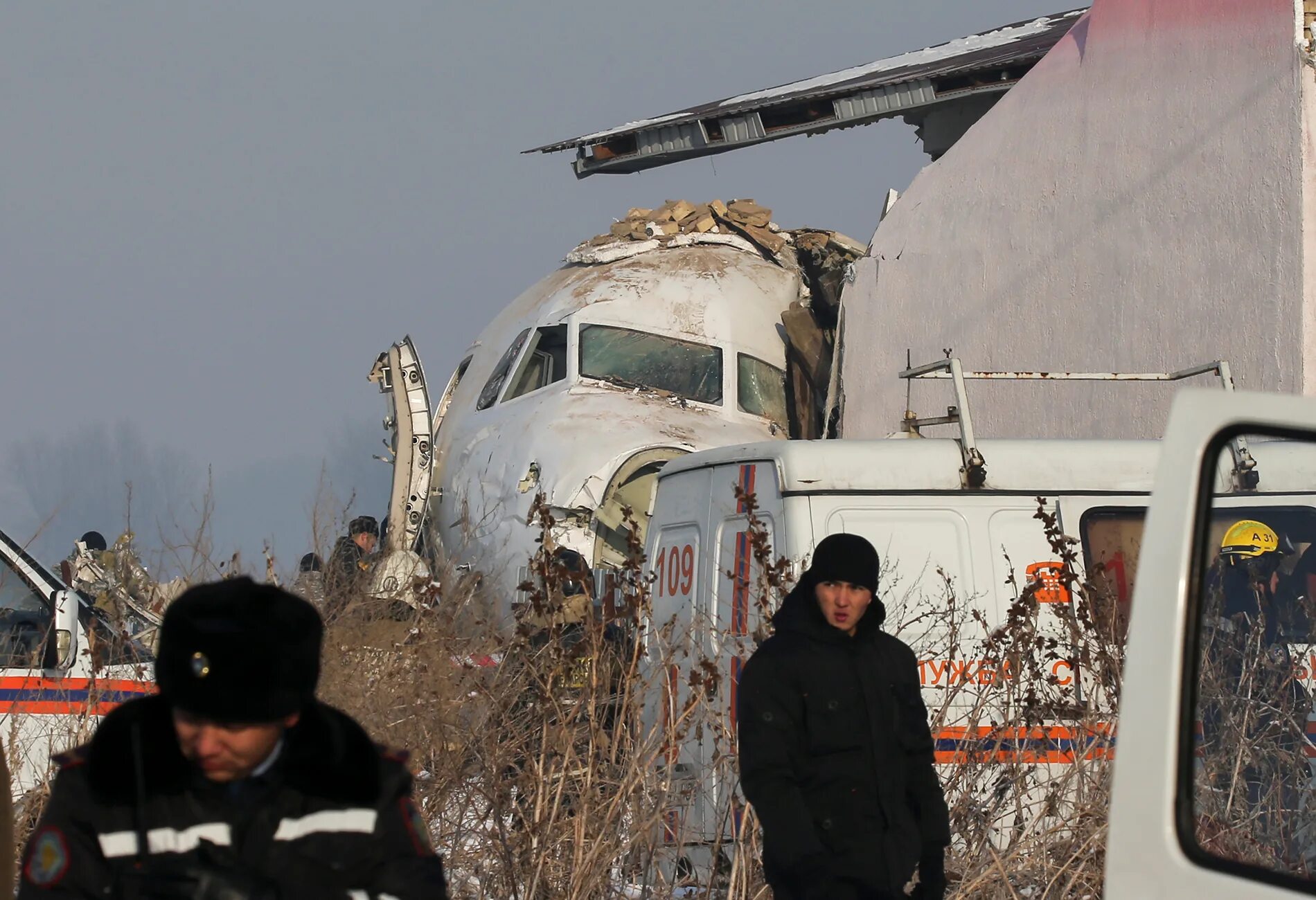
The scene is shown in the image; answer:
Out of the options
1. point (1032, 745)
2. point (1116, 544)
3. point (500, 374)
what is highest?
point (500, 374)

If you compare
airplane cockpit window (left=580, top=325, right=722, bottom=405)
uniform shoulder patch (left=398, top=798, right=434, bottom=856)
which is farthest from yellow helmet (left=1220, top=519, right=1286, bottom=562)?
airplane cockpit window (left=580, top=325, right=722, bottom=405)

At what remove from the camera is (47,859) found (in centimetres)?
214

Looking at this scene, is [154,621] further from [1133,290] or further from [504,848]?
[1133,290]

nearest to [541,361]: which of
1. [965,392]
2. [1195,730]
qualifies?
[965,392]

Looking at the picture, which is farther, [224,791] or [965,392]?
[965,392]

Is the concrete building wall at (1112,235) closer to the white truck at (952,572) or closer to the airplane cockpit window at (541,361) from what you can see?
the white truck at (952,572)

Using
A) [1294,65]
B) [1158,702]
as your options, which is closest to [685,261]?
[1294,65]

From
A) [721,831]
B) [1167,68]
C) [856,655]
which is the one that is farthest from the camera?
[1167,68]

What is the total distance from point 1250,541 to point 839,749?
4.22ft

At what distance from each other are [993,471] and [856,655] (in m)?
2.58

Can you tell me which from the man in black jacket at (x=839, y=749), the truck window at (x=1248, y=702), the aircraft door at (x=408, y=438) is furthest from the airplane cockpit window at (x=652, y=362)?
the truck window at (x=1248, y=702)

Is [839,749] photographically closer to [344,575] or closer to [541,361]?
[344,575]

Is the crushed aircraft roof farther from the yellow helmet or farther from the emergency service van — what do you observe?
the yellow helmet

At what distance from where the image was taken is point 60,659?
7.00m
